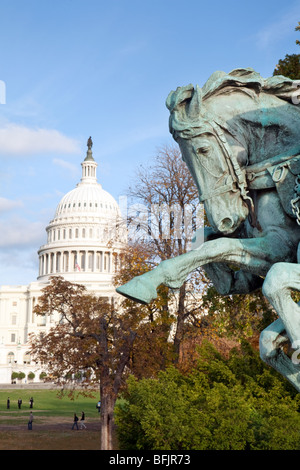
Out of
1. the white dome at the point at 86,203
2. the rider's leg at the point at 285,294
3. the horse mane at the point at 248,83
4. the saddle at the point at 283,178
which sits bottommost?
the rider's leg at the point at 285,294

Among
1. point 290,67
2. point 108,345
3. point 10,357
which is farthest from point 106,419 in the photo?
point 10,357

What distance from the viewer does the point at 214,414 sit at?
12.2m

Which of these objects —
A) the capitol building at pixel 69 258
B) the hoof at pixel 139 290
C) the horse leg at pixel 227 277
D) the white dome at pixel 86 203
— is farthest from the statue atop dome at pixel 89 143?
the hoof at pixel 139 290

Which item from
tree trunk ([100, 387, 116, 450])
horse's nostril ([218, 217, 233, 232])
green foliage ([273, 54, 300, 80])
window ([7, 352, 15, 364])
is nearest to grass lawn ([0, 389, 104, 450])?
tree trunk ([100, 387, 116, 450])

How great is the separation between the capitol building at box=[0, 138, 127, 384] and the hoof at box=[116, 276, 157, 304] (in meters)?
97.3

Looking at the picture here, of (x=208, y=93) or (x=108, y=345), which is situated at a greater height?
(x=208, y=93)

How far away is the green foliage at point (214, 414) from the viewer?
11469mm

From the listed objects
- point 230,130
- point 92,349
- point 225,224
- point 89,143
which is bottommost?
point 225,224

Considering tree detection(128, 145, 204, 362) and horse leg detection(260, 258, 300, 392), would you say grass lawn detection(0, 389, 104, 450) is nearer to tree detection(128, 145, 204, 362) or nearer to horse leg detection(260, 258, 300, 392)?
tree detection(128, 145, 204, 362)

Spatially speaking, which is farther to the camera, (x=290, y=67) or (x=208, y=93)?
(x=290, y=67)

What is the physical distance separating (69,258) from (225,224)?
111m

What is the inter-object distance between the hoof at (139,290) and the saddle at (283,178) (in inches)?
43.1

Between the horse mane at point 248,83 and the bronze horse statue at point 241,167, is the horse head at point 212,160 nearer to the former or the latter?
the bronze horse statue at point 241,167

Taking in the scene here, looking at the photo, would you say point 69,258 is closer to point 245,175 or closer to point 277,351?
point 245,175
